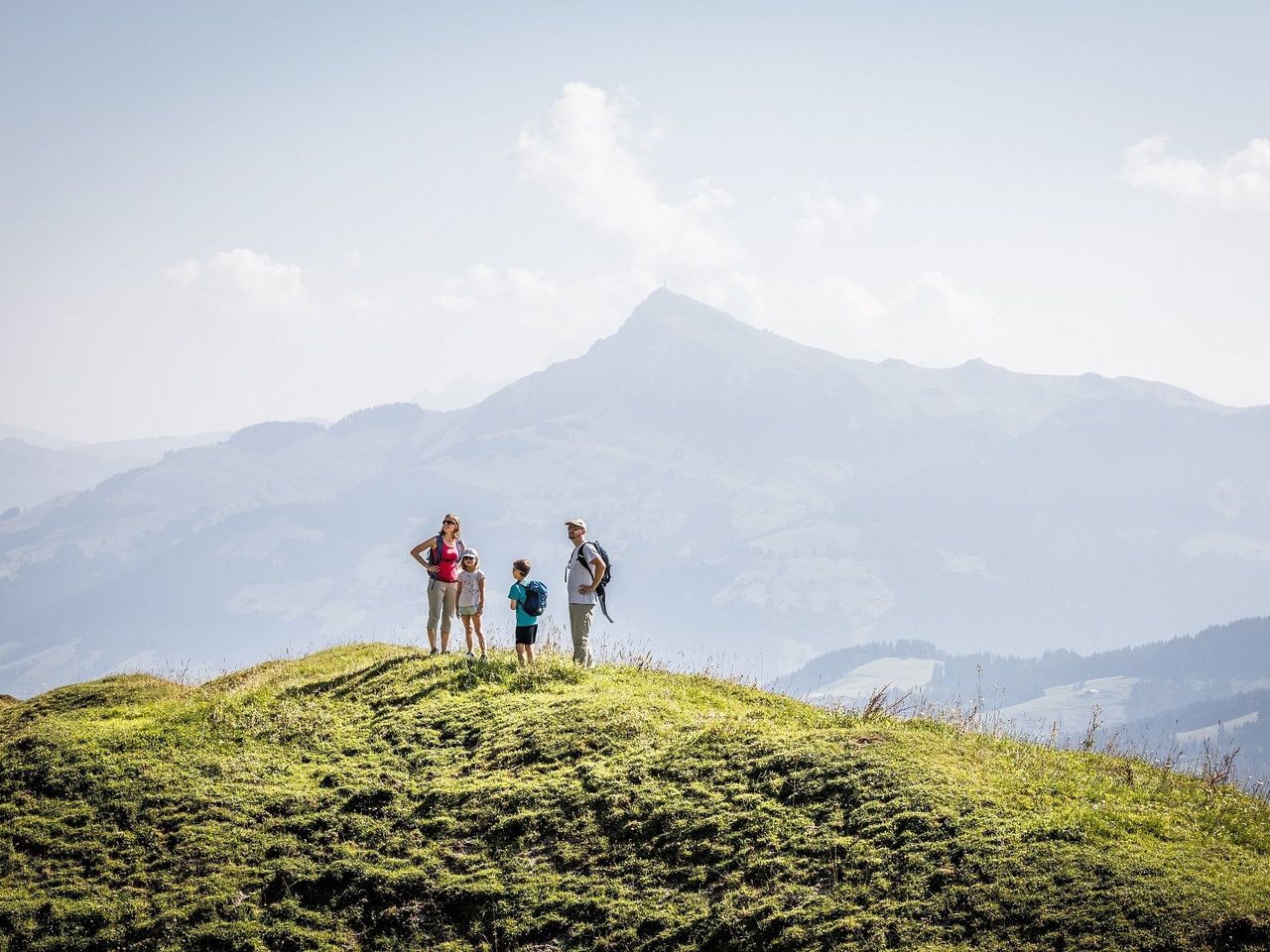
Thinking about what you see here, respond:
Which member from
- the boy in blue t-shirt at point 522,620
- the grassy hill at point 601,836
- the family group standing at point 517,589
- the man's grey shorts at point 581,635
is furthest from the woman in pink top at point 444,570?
the grassy hill at point 601,836

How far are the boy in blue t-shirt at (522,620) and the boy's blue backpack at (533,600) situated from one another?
A: 0.19 feet

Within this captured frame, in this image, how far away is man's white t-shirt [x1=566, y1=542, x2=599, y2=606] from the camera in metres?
21.5

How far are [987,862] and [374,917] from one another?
8.51 metres

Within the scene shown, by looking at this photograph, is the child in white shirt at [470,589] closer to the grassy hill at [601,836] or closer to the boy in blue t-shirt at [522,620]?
the boy in blue t-shirt at [522,620]

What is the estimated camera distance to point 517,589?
69.6 ft

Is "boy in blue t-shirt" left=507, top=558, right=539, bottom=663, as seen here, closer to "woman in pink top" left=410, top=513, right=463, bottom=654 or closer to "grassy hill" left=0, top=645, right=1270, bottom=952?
"woman in pink top" left=410, top=513, right=463, bottom=654

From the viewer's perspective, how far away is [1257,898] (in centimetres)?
1130

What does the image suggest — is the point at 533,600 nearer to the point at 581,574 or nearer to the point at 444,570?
the point at 581,574

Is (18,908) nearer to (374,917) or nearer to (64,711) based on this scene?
(374,917)

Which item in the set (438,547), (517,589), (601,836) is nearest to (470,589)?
(517,589)

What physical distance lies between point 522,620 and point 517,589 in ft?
3.03

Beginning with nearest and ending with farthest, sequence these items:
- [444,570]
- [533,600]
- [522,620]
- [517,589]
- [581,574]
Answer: [517,589]
[533,600]
[581,574]
[522,620]
[444,570]

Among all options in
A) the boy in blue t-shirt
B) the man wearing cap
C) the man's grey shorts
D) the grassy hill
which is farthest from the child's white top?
the grassy hill

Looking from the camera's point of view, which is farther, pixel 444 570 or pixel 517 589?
pixel 444 570
